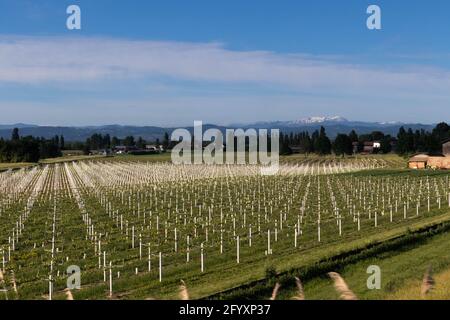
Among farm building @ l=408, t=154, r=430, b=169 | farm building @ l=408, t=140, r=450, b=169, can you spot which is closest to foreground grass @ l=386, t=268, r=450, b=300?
farm building @ l=408, t=140, r=450, b=169

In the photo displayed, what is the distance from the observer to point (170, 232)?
2773cm

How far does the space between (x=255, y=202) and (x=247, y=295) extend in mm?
27644

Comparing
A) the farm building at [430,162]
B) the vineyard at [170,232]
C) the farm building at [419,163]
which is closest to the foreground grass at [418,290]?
the vineyard at [170,232]

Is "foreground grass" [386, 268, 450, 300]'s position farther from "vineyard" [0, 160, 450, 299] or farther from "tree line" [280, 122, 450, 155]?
"tree line" [280, 122, 450, 155]

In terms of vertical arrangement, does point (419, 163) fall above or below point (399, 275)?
below

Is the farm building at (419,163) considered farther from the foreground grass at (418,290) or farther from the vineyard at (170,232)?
the foreground grass at (418,290)

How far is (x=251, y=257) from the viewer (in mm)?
19766

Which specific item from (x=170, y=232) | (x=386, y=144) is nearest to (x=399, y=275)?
(x=170, y=232)

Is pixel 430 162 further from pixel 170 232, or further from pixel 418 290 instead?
pixel 418 290

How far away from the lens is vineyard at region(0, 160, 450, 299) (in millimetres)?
16705

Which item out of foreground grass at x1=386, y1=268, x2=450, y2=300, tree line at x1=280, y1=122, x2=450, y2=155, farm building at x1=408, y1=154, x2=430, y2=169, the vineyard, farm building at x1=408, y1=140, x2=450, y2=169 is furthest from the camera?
tree line at x1=280, y1=122, x2=450, y2=155
